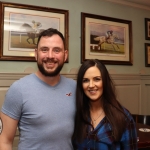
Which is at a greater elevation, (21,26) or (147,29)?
(147,29)

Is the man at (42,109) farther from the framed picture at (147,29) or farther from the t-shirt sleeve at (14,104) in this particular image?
the framed picture at (147,29)

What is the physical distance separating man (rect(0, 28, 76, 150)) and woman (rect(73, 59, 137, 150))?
8cm

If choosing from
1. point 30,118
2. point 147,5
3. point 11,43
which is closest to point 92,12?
point 147,5

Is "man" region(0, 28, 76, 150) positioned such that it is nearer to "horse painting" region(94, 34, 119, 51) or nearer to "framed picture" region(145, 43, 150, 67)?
"horse painting" region(94, 34, 119, 51)

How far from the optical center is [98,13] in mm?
2826

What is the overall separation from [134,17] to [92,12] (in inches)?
29.6

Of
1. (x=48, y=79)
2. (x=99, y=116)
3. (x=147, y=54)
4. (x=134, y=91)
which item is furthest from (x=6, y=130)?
(x=147, y=54)

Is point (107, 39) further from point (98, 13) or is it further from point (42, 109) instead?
point (42, 109)

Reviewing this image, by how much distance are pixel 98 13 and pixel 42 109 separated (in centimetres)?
199

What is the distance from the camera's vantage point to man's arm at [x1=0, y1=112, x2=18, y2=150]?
1.24 metres

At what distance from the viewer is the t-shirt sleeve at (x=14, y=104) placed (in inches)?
48.0

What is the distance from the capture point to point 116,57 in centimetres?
294

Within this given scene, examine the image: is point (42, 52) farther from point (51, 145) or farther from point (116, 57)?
point (116, 57)

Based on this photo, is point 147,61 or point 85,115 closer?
point 85,115
